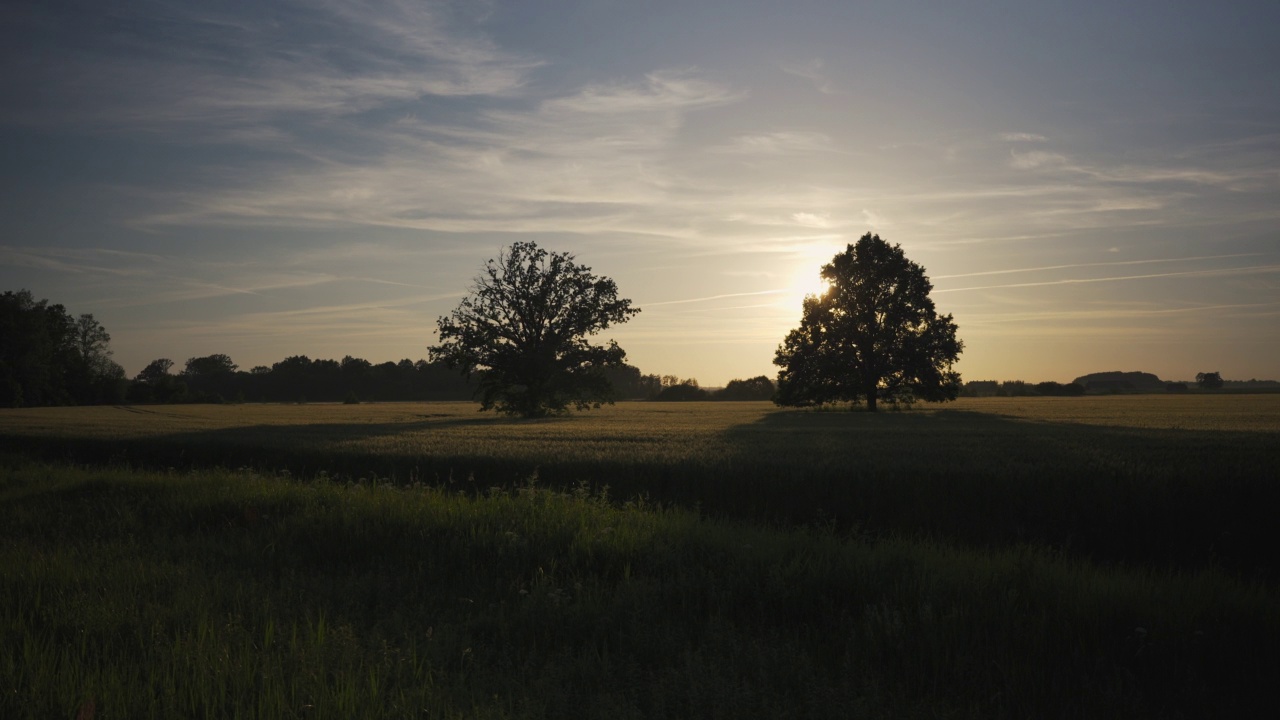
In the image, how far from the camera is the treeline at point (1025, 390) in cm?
7212

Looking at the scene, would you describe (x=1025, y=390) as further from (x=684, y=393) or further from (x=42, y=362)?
(x=42, y=362)

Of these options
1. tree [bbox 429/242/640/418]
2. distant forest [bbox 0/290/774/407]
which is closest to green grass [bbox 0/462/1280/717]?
tree [bbox 429/242/640/418]

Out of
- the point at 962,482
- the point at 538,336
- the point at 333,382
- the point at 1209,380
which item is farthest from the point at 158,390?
the point at 1209,380

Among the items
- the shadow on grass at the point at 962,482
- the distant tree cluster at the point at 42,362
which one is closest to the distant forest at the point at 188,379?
the distant tree cluster at the point at 42,362

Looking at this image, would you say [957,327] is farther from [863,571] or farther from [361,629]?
[361,629]

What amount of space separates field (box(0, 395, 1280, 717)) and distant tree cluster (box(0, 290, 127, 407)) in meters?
73.1

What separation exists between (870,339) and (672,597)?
117 ft

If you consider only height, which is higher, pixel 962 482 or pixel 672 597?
pixel 962 482

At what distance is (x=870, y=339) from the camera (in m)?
39.5

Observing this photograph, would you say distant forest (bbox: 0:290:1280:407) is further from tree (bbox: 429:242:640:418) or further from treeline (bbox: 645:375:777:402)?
tree (bbox: 429:242:640:418)

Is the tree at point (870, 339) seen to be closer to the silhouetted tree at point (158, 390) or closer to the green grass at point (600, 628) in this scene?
the green grass at point (600, 628)

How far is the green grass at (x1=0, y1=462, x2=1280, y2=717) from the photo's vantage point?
4.34 m

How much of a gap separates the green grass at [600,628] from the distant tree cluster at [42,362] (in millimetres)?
78058

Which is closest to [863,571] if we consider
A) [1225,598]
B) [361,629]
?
[1225,598]
